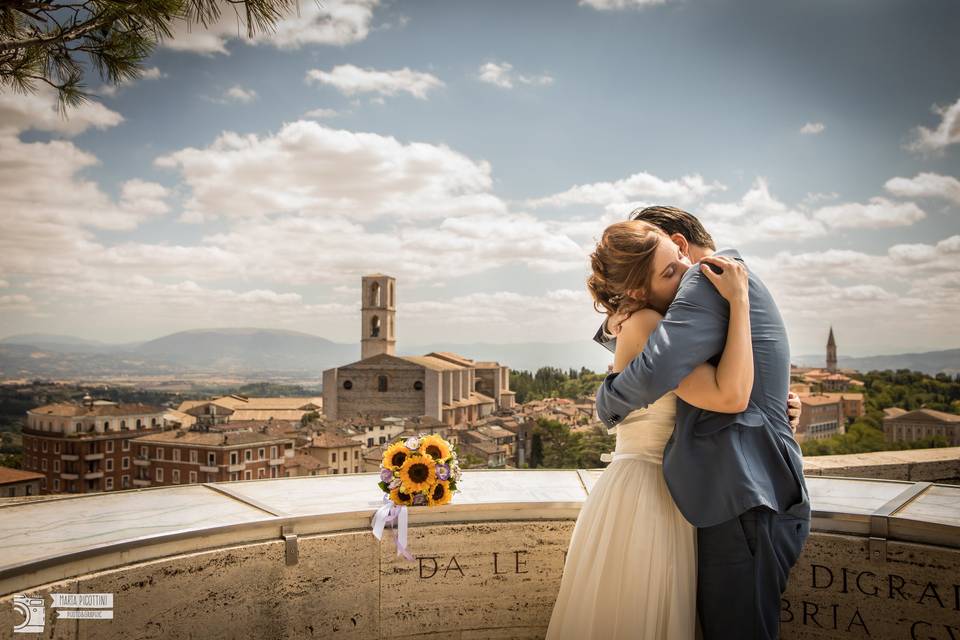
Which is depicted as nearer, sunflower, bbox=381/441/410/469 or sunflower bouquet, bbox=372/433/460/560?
sunflower bouquet, bbox=372/433/460/560

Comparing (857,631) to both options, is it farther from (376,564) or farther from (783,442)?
(376,564)

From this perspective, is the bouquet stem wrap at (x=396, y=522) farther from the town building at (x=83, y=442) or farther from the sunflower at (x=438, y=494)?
the town building at (x=83, y=442)

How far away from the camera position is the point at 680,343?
65.7 inches

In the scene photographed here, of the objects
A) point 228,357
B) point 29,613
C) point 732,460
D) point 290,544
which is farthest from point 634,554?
point 228,357

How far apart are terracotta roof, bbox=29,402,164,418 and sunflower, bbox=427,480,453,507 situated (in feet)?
62.9

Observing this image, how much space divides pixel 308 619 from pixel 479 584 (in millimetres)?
771

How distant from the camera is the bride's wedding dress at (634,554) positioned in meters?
1.97

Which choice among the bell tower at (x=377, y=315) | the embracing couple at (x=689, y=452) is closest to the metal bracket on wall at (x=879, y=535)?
the embracing couple at (x=689, y=452)

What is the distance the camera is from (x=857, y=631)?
2.56 meters

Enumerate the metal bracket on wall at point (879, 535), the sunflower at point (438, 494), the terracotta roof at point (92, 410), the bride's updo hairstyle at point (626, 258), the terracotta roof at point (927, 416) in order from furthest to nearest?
1. the terracotta roof at point (92, 410)
2. the terracotta roof at point (927, 416)
3. the sunflower at point (438, 494)
4. the metal bracket on wall at point (879, 535)
5. the bride's updo hairstyle at point (626, 258)

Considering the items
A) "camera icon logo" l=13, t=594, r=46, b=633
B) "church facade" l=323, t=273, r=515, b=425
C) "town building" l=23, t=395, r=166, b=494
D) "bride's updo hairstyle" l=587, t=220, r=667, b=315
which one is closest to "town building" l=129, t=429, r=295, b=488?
"town building" l=23, t=395, r=166, b=494

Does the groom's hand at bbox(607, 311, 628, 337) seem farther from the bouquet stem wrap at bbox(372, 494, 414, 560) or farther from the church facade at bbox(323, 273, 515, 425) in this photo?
the church facade at bbox(323, 273, 515, 425)

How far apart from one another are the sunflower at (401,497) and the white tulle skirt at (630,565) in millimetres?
898

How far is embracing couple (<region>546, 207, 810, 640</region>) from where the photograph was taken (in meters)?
1.71
